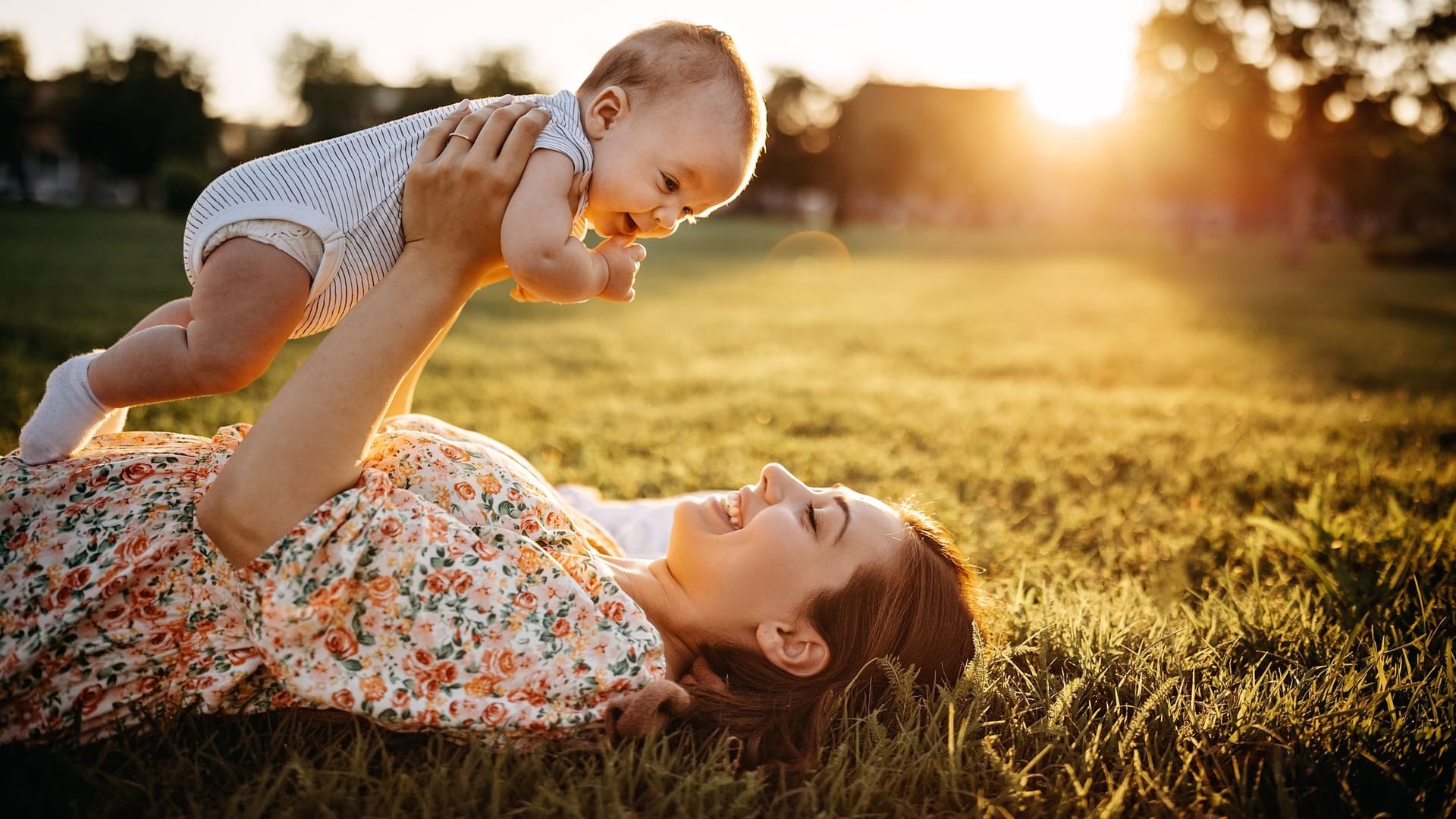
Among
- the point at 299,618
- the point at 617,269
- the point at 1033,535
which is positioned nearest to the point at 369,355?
the point at 299,618

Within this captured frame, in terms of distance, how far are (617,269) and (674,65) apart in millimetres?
621

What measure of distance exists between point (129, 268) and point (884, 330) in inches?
494

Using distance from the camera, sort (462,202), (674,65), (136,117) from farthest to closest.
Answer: (136,117) < (674,65) < (462,202)

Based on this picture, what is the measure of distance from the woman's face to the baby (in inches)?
26.5

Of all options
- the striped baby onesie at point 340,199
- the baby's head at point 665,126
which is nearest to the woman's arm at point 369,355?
the striped baby onesie at point 340,199

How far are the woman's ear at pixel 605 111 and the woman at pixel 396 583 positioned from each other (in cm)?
23

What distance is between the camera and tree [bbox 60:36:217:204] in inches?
1850

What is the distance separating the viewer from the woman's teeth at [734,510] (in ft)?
7.70

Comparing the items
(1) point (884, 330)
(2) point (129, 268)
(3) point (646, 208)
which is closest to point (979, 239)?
(1) point (884, 330)

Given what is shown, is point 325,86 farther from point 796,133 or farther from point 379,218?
point 379,218

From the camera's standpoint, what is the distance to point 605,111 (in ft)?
7.91

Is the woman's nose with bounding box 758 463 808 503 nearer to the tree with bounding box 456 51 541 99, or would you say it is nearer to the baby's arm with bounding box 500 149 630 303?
the baby's arm with bounding box 500 149 630 303

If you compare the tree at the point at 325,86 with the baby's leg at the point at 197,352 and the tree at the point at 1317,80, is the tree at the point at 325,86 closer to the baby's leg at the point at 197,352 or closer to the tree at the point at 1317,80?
the tree at the point at 1317,80

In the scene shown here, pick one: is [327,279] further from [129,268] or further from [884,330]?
[129,268]
